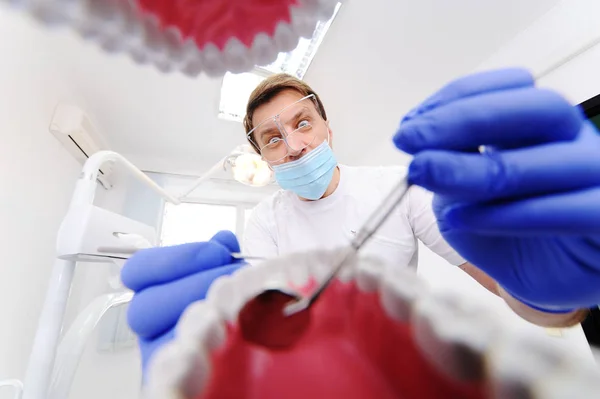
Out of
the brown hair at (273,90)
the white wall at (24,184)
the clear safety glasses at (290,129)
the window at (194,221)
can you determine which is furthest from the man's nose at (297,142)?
the window at (194,221)

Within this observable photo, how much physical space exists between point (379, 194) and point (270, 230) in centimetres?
35

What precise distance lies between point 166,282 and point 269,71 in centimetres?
116

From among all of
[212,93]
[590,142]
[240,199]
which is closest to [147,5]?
[590,142]

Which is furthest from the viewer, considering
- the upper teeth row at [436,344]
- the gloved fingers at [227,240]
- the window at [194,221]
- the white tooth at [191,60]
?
the window at [194,221]

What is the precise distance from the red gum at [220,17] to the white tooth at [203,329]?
0.32m

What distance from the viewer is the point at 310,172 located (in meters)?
0.78

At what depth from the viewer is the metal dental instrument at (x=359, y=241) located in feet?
0.72

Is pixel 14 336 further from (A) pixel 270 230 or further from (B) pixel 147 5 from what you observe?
(B) pixel 147 5

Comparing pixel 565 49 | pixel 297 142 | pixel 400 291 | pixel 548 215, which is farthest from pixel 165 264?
pixel 565 49

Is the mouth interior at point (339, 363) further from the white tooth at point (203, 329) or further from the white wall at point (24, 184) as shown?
the white wall at point (24, 184)

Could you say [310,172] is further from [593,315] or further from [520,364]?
[593,315]

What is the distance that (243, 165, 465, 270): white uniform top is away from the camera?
0.75 m

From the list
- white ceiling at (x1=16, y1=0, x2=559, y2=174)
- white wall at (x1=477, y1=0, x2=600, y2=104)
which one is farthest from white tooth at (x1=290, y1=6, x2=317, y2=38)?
white wall at (x1=477, y1=0, x2=600, y2=104)

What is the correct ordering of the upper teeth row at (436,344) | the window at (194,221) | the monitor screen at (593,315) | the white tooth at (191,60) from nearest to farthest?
the upper teeth row at (436,344)
the white tooth at (191,60)
the monitor screen at (593,315)
the window at (194,221)
